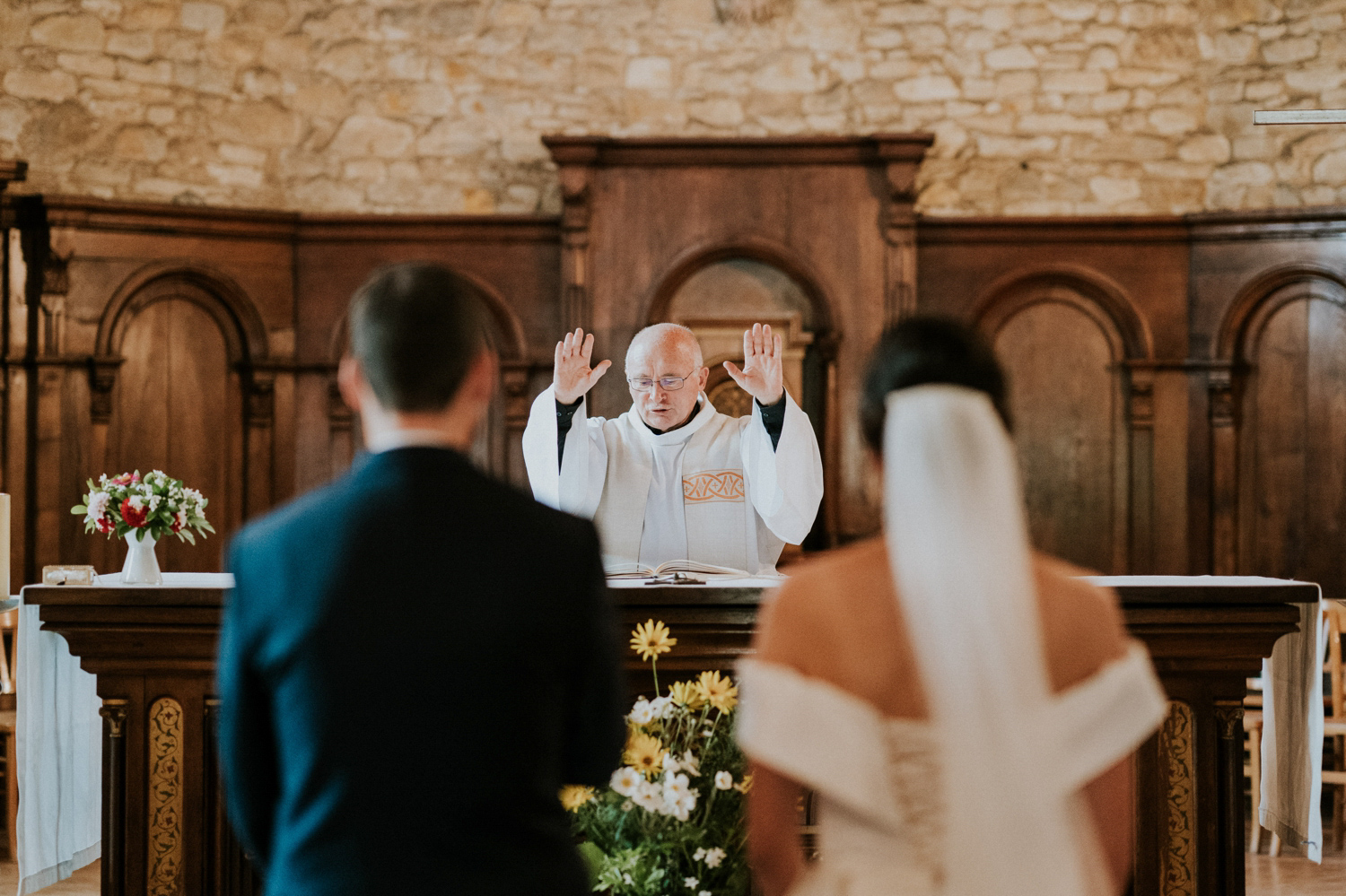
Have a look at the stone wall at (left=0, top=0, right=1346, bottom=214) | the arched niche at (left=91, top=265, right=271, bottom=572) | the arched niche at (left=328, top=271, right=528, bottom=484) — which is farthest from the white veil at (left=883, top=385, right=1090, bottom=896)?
the stone wall at (left=0, top=0, right=1346, bottom=214)

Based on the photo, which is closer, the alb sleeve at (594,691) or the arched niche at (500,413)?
the alb sleeve at (594,691)

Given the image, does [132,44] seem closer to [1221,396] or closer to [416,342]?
[1221,396]

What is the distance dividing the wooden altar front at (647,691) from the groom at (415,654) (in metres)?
1.97

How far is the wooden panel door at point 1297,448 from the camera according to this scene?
6.86 m

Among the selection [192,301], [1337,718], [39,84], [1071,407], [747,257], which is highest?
[39,84]

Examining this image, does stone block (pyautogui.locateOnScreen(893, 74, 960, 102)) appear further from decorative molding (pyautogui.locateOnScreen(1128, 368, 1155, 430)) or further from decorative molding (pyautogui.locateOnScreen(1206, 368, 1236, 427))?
decorative molding (pyautogui.locateOnScreen(1206, 368, 1236, 427))

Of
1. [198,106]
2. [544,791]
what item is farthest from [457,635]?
[198,106]

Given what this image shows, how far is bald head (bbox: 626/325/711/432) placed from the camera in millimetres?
4434

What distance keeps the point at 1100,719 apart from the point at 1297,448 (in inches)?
239

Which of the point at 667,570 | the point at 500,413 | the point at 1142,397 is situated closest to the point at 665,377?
the point at 667,570

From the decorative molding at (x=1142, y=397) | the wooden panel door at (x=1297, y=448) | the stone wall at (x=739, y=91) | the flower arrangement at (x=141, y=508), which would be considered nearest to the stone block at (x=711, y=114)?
the stone wall at (x=739, y=91)

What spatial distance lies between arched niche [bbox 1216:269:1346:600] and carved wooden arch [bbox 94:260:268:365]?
5181mm

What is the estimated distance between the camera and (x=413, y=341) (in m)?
1.54

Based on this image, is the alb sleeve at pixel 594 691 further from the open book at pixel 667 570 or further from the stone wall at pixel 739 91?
the stone wall at pixel 739 91
